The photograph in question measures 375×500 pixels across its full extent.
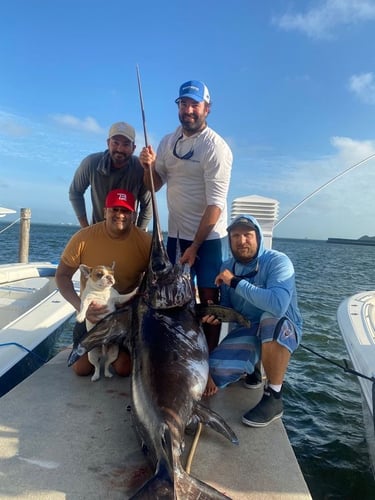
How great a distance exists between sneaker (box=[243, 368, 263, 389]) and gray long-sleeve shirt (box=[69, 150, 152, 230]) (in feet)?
7.12

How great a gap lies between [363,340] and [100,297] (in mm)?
2948

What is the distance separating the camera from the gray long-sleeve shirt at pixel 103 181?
4238 millimetres

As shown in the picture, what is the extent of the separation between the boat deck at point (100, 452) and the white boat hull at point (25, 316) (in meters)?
0.43

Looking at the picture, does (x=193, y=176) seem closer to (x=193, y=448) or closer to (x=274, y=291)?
A: (x=274, y=291)

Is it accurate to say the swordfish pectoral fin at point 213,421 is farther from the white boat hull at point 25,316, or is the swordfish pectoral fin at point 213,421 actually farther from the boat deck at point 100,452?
the white boat hull at point 25,316

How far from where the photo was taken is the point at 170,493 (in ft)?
6.45

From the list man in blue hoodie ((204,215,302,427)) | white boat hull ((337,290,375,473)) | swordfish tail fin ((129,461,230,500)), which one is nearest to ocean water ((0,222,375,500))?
white boat hull ((337,290,375,473))

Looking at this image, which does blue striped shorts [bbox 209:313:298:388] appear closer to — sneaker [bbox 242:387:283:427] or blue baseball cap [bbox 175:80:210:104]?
sneaker [bbox 242:387:283:427]

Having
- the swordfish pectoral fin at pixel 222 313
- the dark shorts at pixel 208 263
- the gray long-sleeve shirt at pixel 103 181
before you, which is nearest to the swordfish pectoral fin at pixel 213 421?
the swordfish pectoral fin at pixel 222 313

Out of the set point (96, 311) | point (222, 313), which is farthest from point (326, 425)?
A: point (96, 311)

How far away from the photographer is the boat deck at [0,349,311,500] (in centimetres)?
223

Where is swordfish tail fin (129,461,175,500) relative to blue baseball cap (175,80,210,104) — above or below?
below

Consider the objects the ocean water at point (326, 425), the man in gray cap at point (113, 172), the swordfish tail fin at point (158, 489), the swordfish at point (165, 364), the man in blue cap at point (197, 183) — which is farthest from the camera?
the man in gray cap at point (113, 172)

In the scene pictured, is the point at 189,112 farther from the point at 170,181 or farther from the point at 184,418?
the point at 184,418
